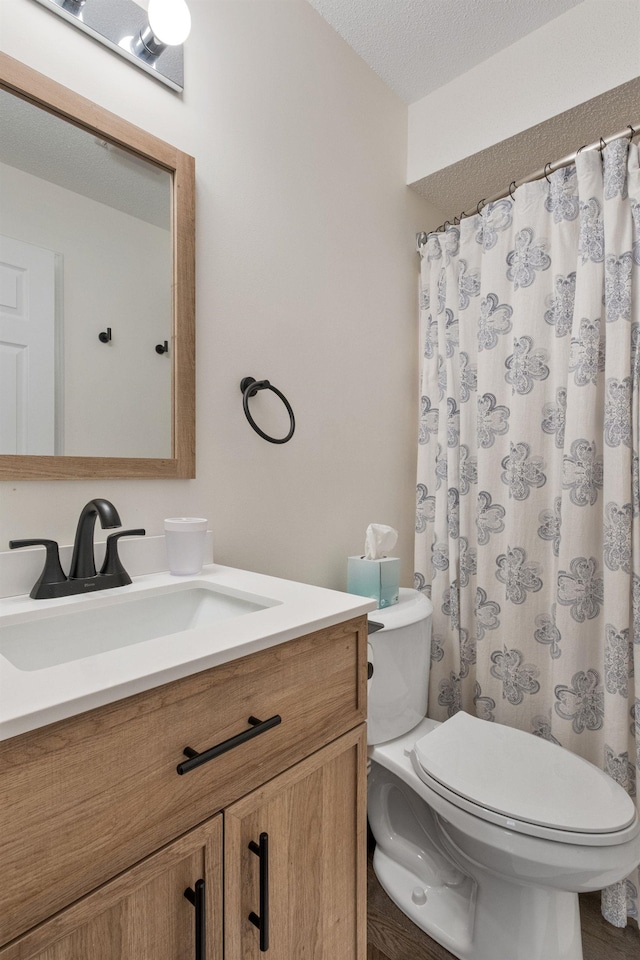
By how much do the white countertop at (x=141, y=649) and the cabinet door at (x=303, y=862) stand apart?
Answer: 23 centimetres

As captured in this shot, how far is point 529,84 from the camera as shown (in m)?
1.60

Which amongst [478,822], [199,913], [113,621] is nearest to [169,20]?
[113,621]

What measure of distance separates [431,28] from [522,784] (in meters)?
2.11

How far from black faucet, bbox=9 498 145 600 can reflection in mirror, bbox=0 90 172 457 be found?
173mm

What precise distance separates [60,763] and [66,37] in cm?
129

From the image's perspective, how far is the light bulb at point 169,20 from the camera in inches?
41.9

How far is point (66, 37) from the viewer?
1.03 meters

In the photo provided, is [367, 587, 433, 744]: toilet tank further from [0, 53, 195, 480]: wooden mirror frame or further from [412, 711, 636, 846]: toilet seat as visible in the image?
[0, 53, 195, 480]: wooden mirror frame

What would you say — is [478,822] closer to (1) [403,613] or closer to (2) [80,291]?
(1) [403,613]

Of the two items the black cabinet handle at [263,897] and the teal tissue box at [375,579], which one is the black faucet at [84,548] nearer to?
the black cabinet handle at [263,897]

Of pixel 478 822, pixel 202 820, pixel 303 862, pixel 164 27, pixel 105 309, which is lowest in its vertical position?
pixel 478 822

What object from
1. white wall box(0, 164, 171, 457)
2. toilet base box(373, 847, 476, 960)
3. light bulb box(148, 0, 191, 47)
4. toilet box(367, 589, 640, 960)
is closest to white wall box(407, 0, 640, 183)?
light bulb box(148, 0, 191, 47)

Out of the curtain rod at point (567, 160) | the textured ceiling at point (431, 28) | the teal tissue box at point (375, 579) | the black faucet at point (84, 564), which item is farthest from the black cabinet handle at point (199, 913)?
the textured ceiling at point (431, 28)

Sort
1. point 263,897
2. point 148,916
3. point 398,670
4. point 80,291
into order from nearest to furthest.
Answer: point 148,916, point 263,897, point 80,291, point 398,670
